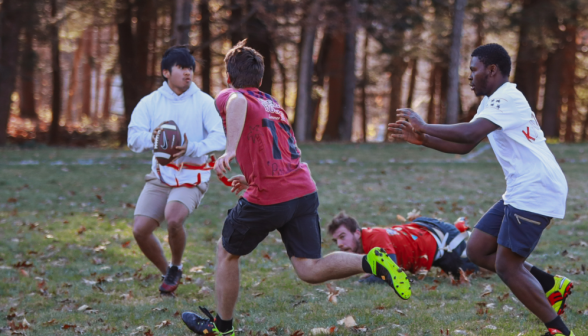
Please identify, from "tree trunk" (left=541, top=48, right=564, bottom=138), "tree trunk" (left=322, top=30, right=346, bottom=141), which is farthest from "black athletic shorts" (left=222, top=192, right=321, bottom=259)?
"tree trunk" (left=541, top=48, right=564, bottom=138)

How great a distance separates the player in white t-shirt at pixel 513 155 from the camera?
377cm

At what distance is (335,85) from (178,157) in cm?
2212

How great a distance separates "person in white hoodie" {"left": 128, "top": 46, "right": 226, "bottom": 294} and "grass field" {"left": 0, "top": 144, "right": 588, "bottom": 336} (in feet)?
1.92

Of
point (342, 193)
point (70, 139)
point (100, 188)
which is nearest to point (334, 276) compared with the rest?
point (342, 193)

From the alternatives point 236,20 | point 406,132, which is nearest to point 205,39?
point 236,20

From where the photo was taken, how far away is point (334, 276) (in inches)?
161

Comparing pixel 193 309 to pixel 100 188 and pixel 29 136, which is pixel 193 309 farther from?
pixel 29 136

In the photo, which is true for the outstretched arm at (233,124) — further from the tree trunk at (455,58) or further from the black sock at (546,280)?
the tree trunk at (455,58)

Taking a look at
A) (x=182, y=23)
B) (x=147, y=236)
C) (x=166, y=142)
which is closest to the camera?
(x=166, y=142)

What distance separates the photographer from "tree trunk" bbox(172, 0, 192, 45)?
17.7m

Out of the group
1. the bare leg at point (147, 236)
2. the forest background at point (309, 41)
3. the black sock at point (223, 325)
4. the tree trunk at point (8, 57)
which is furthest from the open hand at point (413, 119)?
the tree trunk at point (8, 57)

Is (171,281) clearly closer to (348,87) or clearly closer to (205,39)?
(205,39)

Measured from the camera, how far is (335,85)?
27125mm

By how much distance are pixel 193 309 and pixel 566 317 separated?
3.02 meters
